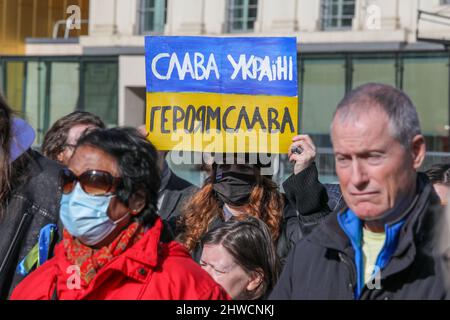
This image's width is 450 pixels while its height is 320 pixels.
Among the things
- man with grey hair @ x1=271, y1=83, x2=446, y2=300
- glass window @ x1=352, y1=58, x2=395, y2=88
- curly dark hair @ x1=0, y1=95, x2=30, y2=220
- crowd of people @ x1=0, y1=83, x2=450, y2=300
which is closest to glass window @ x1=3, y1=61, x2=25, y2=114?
glass window @ x1=352, y1=58, x2=395, y2=88

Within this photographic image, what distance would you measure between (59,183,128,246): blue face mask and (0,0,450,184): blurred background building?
1748 centimetres

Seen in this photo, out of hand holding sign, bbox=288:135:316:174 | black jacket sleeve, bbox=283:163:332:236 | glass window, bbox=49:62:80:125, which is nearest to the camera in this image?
black jacket sleeve, bbox=283:163:332:236

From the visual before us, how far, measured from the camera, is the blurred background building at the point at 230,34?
2469cm

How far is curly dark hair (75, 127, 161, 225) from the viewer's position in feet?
11.5

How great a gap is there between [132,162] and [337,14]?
23.3 metres

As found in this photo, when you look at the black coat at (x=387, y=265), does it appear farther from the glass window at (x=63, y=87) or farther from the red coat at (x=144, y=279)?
the glass window at (x=63, y=87)

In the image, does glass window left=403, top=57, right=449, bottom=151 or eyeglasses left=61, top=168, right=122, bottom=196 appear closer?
eyeglasses left=61, top=168, right=122, bottom=196

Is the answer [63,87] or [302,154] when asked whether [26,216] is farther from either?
[63,87]

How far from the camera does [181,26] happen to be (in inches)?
1105

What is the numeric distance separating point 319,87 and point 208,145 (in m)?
20.9

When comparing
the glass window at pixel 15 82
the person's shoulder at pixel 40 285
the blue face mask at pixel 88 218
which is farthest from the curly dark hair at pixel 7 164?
the glass window at pixel 15 82

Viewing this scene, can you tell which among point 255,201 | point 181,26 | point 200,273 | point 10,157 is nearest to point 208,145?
point 255,201

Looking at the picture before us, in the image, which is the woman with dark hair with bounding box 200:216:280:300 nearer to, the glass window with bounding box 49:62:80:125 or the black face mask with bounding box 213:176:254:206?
the black face mask with bounding box 213:176:254:206
